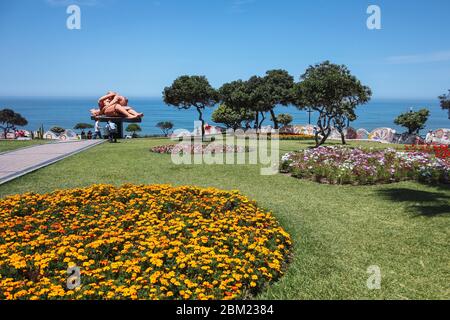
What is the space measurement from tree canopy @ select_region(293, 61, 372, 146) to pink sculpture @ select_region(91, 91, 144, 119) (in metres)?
17.7

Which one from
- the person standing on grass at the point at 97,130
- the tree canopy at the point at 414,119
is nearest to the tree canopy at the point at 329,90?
the tree canopy at the point at 414,119

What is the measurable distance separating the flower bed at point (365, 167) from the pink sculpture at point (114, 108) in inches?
925

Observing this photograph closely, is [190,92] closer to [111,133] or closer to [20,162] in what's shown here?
[111,133]

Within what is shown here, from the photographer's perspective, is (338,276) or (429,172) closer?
(338,276)

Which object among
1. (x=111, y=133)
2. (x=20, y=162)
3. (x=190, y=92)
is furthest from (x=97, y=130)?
(x=20, y=162)

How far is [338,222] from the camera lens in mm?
8930

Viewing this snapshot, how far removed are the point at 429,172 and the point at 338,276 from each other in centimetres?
937

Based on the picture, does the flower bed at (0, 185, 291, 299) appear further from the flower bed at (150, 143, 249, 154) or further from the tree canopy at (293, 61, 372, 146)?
the tree canopy at (293, 61, 372, 146)

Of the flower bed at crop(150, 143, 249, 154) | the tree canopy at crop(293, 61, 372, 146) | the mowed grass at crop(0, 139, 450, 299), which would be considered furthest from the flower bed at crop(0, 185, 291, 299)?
the tree canopy at crop(293, 61, 372, 146)

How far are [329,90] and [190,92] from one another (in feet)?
49.7

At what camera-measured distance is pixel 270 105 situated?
39.6m
